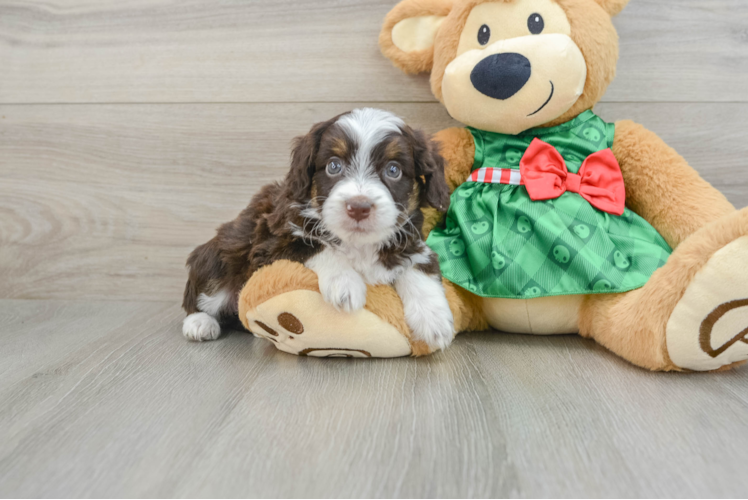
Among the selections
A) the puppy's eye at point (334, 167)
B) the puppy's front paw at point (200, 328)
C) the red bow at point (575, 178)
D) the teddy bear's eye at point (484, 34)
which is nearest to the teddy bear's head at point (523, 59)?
the teddy bear's eye at point (484, 34)

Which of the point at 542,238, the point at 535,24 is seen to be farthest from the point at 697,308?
the point at 535,24

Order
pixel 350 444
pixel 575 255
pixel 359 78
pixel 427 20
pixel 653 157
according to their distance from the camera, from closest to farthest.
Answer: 1. pixel 350 444
2. pixel 575 255
3. pixel 653 157
4. pixel 427 20
5. pixel 359 78

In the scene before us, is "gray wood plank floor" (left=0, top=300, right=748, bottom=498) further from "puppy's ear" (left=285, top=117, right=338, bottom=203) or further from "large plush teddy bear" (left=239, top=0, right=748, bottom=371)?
"puppy's ear" (left=285, top=117, right=338, bottom=203)

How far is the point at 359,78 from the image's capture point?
78.3 inches

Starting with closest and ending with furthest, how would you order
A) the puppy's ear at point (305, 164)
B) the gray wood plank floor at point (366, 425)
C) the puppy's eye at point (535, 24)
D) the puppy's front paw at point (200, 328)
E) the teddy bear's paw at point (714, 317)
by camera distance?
the gray wood plank floor at point (366, 425), the teddy bear's paw at point (714, 317), the puppy's ear at point (305, 164), the puppy's eye at point (535, 24), the puppy's front paw at point (200, 328)

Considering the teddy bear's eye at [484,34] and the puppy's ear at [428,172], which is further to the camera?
the teddy bear's eye at [484,34]

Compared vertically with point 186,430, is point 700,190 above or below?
above

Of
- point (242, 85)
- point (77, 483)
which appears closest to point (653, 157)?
point (242, 85)

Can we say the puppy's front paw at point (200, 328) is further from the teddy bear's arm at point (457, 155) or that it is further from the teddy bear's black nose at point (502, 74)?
the teddy bear's black nose at point (502, 74)

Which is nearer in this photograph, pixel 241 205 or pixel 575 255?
pixel 575 255

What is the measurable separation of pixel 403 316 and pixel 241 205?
1.00 metres

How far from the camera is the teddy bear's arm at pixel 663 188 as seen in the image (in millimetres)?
1526

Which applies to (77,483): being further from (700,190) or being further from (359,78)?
(700,190)

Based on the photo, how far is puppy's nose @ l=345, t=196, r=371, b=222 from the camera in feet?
3.98
